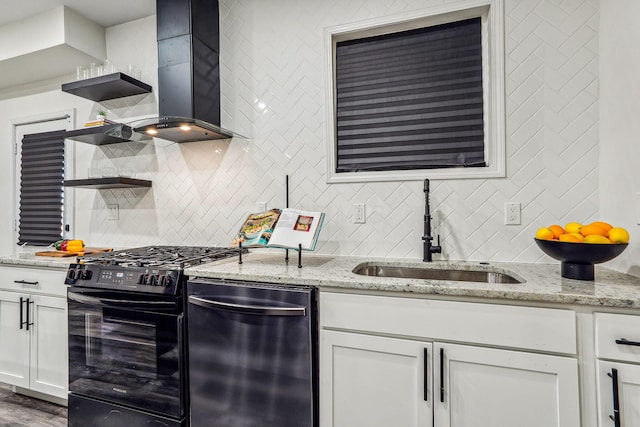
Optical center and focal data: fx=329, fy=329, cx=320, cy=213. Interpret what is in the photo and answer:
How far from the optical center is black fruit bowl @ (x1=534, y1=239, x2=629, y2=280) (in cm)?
126

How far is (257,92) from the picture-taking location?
7.63 feet

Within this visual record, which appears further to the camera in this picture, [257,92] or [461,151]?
[257,92]

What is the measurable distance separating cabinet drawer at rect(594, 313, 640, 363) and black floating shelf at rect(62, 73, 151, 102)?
9.79ft

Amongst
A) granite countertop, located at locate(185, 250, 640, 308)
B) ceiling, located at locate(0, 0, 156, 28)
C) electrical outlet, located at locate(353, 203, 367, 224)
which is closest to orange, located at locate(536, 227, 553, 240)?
granite countertop, located at locate(185, 250, 640, 308)

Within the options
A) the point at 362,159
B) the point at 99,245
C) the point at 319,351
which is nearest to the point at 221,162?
the point at 362,159

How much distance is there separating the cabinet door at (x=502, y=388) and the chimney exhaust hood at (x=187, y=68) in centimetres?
189

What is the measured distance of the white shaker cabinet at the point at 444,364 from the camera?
115 cm

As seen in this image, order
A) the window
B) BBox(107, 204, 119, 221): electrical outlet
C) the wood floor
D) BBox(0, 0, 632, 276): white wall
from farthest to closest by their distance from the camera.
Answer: BBox(107, 204, 119, 221): electrical outlet → the wood floor → the window → BBox(0, 0, 632, 276): white wall

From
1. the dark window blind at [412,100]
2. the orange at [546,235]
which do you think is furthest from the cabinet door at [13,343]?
the orange at [546,235]

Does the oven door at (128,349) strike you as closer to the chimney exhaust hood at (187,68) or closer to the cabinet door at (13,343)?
the cabinet door at (13,343)

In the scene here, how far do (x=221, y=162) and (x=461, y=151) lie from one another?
5.35ft

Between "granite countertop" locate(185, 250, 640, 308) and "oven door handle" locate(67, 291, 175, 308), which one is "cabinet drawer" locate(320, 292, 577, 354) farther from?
"oven door handle" locate(67, 291, 175, 308)

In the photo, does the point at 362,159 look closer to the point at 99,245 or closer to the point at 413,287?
the point at 413,287

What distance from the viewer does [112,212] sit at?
274 cm
